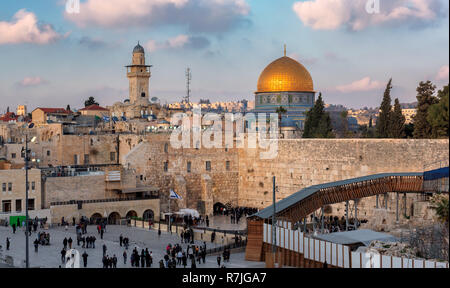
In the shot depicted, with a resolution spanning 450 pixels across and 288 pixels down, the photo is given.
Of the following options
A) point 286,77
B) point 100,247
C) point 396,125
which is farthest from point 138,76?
point 100,247

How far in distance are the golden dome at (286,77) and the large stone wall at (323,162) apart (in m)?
16.9

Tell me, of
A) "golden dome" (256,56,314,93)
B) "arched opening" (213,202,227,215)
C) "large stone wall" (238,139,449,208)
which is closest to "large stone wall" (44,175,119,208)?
"arched opening" (213,202,227,215)

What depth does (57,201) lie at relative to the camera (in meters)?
37.6

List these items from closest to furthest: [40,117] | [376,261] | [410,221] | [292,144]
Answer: [376,261] → [410,221] → [292,144] → [40,117]

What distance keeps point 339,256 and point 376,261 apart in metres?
1.75

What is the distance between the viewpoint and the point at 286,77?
59.0 m

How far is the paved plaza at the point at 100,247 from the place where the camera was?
79.7ft

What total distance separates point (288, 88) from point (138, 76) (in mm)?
13039

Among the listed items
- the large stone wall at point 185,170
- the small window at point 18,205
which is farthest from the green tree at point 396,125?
the small window at point 18,205

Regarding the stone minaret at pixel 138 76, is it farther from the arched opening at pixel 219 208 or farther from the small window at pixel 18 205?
the small window at pixel 18 205

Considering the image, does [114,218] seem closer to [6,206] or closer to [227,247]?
[6,206]
